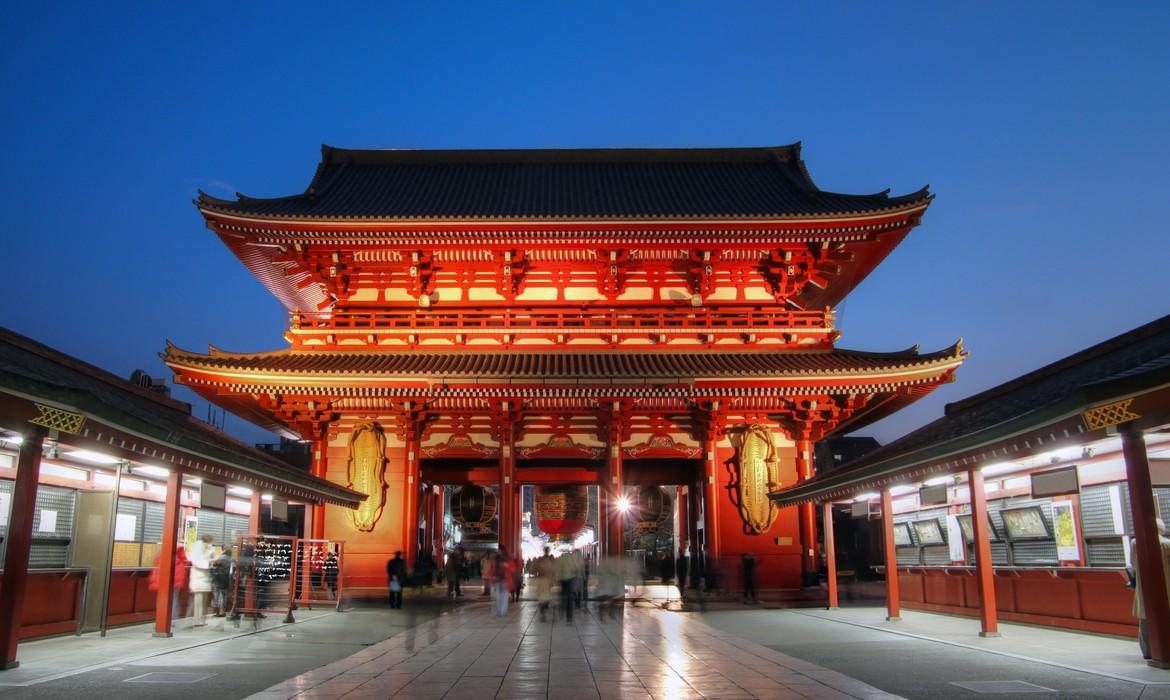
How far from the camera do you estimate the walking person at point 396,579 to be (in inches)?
736

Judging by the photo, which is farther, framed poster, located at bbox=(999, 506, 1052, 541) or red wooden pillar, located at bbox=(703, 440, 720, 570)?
red wooden pillar, located at bbox=(703, 440, 720, 570)

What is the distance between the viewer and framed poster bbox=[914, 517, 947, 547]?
1912cm

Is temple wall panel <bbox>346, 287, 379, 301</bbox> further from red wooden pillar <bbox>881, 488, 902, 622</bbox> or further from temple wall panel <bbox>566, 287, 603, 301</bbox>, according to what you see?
red wooden pillar <bbox>881, 488, 902, 622</bbox>

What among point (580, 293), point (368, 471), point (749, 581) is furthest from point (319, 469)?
point (749, 581)

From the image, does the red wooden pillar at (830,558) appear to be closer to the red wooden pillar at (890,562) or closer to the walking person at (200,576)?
the red wooden pillar at (890,562)

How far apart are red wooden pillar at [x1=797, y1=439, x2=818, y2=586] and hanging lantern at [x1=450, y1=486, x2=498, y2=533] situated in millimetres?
8892

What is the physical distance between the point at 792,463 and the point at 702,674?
12743 millimetres

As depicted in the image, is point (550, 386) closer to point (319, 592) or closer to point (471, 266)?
point (471, 266)

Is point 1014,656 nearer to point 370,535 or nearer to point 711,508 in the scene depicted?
point 711,508

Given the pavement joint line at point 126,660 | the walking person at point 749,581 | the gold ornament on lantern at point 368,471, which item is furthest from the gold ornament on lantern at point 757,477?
the pavement joint line at point 126,660

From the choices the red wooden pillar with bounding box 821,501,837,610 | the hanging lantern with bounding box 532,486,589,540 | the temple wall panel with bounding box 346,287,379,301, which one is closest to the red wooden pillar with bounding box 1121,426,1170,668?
the red wooden pillar with bounding box 821,501,837,610

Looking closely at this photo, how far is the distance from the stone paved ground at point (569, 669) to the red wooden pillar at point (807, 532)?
6.81 metres

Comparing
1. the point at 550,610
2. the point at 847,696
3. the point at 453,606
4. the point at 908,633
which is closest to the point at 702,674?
the point at 847,696

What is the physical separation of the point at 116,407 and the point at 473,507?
14.0 metres
